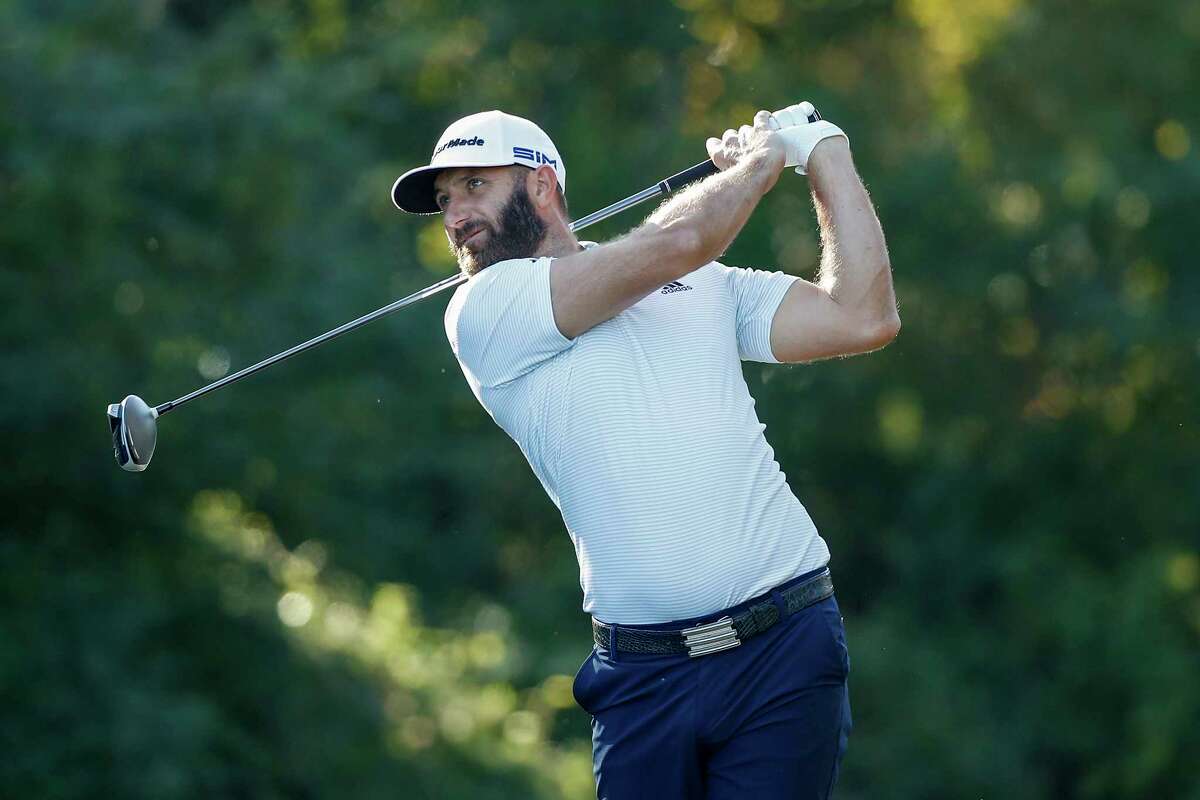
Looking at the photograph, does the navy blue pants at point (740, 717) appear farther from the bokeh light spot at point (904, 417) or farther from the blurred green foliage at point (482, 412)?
the bokeh light spot at point (904, 417)

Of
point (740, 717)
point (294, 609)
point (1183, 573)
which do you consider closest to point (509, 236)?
point (740, 717)

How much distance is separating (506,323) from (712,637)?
695 millimetres

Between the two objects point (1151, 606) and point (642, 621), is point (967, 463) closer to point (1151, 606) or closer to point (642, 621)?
point (1151, 606)

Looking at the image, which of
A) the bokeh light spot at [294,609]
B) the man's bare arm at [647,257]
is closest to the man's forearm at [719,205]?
the man's bare arm at [647,257]

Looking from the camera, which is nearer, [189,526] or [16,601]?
[16,601]

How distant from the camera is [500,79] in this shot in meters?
16.6

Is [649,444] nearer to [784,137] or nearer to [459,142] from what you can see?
[784,137]

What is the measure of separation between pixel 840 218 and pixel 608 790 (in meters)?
1.15

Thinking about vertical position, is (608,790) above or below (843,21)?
below

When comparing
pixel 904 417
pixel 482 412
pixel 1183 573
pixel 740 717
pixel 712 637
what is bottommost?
pixel 1183 573

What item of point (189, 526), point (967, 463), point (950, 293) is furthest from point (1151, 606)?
point (189, 526)

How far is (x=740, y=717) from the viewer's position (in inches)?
136

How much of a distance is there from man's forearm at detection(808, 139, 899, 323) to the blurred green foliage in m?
6.85

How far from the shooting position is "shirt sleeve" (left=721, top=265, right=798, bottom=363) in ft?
12.5
